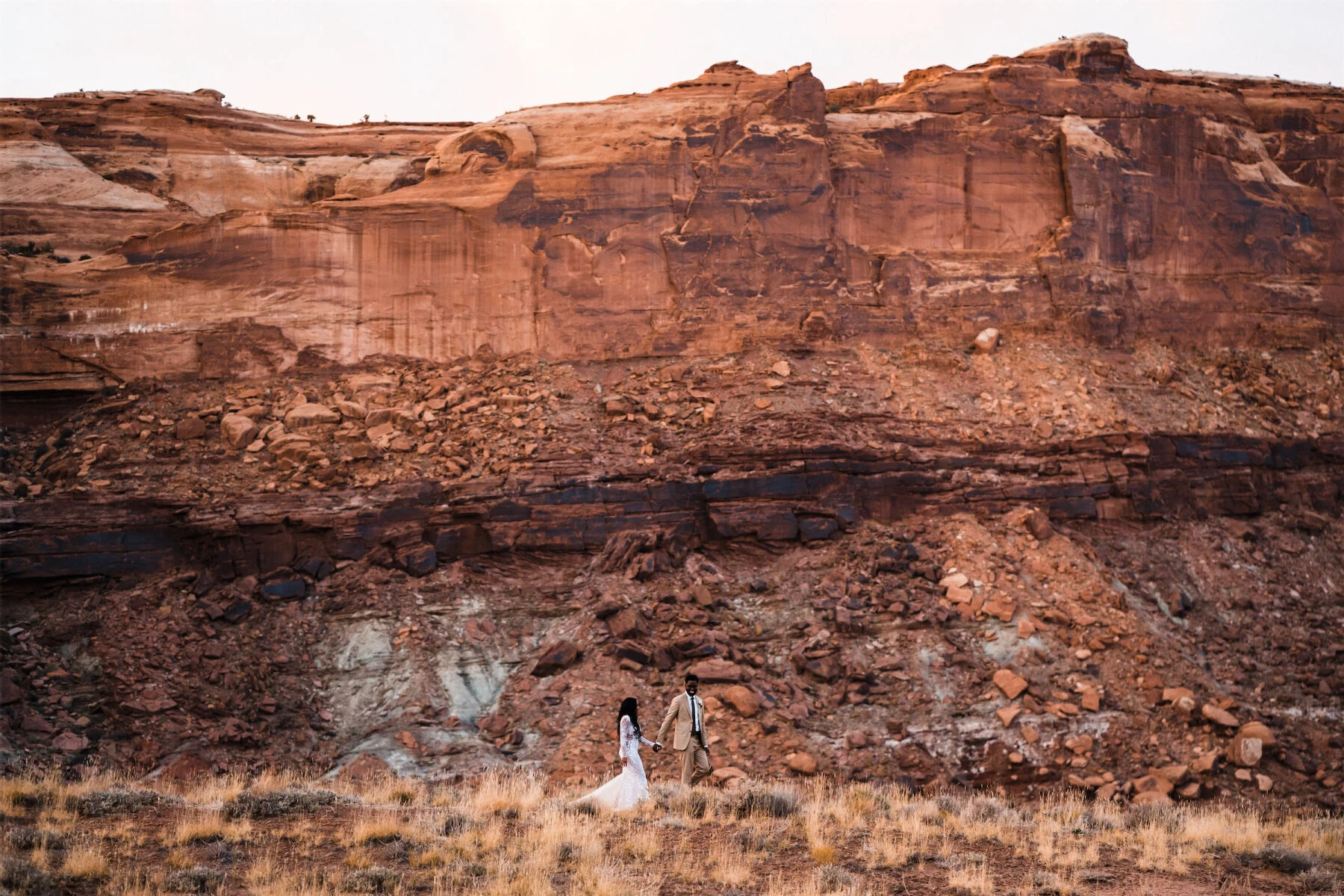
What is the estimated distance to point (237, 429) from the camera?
902 inches

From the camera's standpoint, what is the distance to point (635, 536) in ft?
72.4

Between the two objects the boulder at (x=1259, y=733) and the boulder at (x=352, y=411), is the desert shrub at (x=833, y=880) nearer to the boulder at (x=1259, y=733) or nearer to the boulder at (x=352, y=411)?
the boulder at (x=1259, y=733)

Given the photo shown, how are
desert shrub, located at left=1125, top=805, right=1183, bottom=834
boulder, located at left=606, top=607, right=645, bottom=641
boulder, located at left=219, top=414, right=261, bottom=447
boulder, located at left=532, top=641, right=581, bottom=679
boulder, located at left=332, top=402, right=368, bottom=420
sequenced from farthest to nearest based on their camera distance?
1. boulder, located at left=332, top=402, right=368, bottom=420
2. boulder, located at left=219, top=414, right=261, bottom=447
3. boulder, located at left=606, top=607, right=645, bottom=641
4. boulder, located at left=532, top=641, right=581, bottom=679
5. desert shrub, located at left=1125, top=805, right=1183, bottom=834

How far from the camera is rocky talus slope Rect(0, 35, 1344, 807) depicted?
19109 mm

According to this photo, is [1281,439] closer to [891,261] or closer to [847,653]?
[891,261]

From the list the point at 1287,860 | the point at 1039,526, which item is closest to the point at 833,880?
the point at 1287,860

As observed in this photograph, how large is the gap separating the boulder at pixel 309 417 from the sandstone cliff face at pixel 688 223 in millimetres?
1651

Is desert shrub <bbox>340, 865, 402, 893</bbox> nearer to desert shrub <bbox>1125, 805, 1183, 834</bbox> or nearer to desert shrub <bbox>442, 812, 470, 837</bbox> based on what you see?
desert shrub <bbox>442, 812, 470, 837</bbox>

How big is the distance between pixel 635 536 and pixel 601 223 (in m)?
7.19

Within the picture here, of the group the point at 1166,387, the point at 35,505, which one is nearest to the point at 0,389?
the point at 35,505

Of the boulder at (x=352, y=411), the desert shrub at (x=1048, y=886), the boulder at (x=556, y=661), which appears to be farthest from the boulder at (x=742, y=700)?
the boulder at (x=352, y=411)

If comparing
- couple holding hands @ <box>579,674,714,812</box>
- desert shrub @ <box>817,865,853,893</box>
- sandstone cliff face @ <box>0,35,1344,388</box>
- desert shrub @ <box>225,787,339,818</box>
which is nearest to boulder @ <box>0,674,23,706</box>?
desert shrub @ <box>225,787,339,818</box>

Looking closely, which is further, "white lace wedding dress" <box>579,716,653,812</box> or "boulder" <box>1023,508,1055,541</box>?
"boulder" <box>1023,508,1055,541</box>

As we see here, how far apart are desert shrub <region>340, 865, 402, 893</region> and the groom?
16.4 ft
